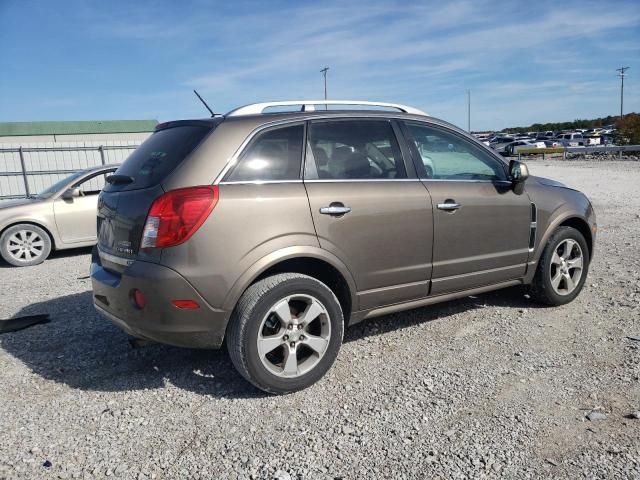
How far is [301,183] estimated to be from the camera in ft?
11.5

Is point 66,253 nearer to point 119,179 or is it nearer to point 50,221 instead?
point 50,221

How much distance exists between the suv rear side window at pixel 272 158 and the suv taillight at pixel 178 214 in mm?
235

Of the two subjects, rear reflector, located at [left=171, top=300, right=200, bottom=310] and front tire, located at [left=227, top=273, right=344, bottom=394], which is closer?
rear reflector, located at [left=171, top=300, right=200, bottom=310]

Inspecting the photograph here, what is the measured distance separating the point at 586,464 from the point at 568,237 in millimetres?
2780

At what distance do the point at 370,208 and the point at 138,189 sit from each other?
156 centimetres

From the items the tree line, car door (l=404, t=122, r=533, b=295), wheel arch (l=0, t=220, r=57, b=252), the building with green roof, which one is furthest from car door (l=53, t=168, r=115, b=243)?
the tree line

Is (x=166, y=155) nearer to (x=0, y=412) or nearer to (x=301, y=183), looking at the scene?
(x=301, y=183)

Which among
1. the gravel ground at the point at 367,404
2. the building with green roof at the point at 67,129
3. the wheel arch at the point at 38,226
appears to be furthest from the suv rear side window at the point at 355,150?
the building with green roof at the point at 67,129

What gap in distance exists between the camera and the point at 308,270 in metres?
3.70

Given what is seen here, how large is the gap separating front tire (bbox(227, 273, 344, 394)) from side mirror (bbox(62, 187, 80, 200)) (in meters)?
6.22

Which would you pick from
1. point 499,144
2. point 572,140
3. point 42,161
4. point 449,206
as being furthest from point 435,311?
point 572,140

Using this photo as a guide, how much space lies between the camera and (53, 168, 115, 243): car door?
8.33 metres

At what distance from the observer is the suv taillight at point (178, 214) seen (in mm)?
3119

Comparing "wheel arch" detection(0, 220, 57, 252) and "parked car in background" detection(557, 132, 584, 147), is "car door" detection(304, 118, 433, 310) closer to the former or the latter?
"wheel arch" detection(0, 220, 57, 252)
